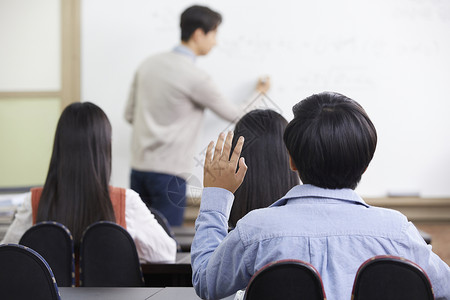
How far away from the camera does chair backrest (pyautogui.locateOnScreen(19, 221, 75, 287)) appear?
81.4 inches

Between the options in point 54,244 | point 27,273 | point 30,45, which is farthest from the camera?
point 30,45

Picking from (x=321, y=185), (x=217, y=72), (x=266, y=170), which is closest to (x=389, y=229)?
(x=321, y=185)

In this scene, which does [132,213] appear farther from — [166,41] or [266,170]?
[166,41]

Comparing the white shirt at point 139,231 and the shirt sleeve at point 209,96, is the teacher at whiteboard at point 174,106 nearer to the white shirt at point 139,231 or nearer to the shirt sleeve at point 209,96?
the shirt sleeve at point 209,96

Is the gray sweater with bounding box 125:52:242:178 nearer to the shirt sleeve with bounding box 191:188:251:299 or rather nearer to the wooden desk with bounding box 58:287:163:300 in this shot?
the wooden desk with bounding box 58:287:163:300

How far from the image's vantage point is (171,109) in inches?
151

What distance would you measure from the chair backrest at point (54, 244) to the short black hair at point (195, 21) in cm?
204

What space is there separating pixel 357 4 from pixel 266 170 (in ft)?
10.4

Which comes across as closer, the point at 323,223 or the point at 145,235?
the point at 323,223

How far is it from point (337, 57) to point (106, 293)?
10.8 feet

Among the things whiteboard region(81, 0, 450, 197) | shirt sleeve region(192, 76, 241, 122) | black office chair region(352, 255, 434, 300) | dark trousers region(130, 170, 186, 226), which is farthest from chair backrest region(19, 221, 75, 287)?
whiteboard region(81, 0, 450, 197)

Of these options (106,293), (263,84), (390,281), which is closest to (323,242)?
(390,281)

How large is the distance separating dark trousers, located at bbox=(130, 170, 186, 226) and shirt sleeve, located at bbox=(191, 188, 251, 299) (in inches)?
86.6

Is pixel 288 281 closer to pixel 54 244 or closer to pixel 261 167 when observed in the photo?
pixel 261 167
